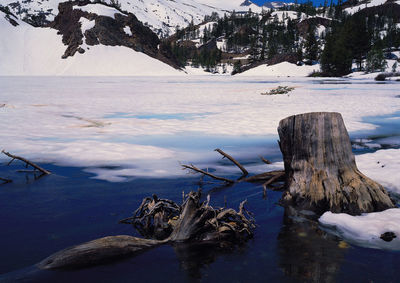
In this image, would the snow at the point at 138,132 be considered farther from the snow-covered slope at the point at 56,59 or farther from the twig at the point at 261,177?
the snow-covered slope at the point at 56,59

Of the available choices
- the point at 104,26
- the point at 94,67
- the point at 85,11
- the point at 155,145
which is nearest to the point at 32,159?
the point at 155,145

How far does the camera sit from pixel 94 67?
327 ft

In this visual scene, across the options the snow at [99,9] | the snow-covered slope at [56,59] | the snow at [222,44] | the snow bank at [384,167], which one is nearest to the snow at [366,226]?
the snow bank at [384,167]

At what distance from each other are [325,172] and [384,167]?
230 cm

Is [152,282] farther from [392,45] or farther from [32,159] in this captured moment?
[392,45]

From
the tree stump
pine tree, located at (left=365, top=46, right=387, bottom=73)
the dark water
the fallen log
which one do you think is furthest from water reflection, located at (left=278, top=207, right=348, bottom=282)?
pine tree, located at (left=365, top=46, right=387, bottom=73)

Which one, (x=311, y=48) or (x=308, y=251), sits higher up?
(x=311, y=48)

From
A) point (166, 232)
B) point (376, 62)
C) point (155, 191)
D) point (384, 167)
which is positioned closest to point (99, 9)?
point (376, 62)

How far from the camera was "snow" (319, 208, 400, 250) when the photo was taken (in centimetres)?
410

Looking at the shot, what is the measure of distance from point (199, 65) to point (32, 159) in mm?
144779

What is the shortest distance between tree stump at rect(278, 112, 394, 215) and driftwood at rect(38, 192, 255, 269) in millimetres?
1120

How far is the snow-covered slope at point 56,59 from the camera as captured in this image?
98500 mm

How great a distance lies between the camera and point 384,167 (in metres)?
6.71

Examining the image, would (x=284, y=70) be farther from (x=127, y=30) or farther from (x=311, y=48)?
(x=127, y=30)
